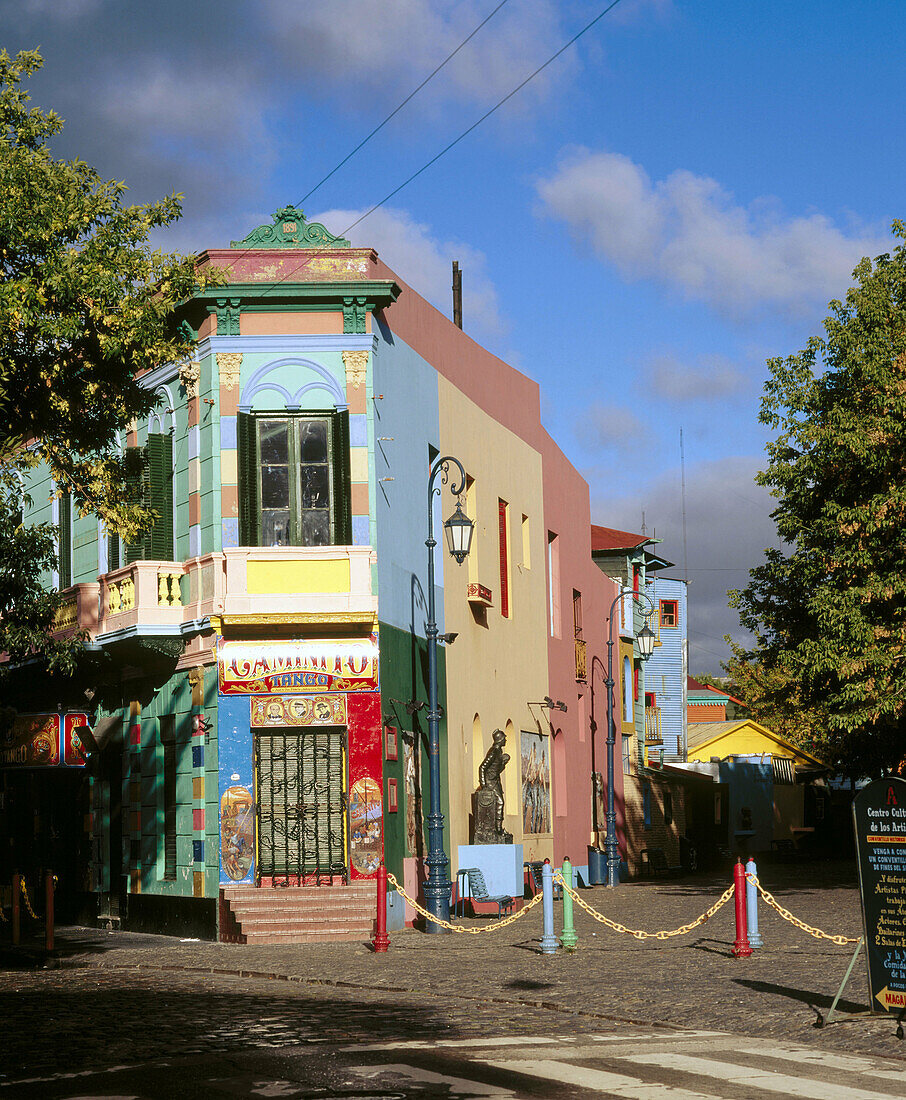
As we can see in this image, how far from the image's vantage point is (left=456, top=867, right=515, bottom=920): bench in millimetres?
23484

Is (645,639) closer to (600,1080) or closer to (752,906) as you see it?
(752,906)

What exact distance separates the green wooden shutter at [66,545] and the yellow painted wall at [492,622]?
23.0ft

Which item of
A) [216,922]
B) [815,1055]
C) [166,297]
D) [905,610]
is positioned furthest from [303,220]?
[815,1055]

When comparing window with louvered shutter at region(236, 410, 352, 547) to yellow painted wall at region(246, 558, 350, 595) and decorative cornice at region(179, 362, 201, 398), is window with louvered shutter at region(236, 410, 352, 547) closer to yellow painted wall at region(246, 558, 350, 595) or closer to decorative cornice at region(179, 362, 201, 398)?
yellow painted wall at region(246, 558, 350, 595)

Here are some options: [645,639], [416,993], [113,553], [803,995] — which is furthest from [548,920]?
[645,639]

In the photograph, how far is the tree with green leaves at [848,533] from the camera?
2486 centimetres

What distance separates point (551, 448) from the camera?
33844mm

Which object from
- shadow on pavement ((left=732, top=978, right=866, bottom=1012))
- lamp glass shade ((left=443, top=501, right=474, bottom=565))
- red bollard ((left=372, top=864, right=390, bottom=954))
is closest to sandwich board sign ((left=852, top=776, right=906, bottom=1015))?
shadow on pavement ((left=732, top=978, right=866, bottom=1012))

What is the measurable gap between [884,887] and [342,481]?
39.3 ft

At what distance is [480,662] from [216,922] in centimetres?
811

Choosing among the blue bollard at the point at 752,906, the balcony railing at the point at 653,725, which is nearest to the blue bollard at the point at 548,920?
the blue bollard at the point at 752,906

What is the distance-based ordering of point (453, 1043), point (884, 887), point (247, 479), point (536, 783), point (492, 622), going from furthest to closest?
point (536, 783) < point (492, 622) < point (247, 479) < point (884, 887) < point (453, 1043)

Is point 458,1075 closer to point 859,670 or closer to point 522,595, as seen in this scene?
point 859,670

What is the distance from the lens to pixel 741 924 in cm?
1602
